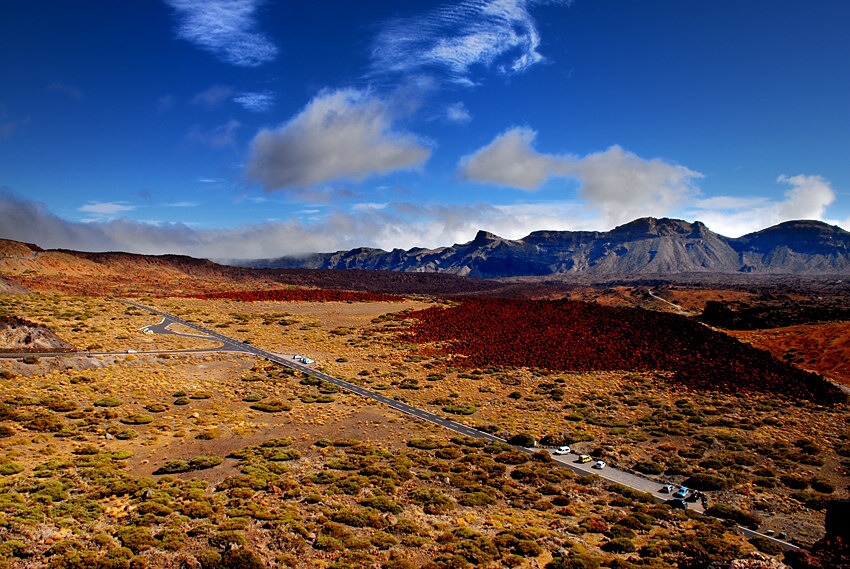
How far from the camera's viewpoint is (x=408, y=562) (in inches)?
740

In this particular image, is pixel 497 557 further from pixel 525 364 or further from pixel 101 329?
pixel 101 329

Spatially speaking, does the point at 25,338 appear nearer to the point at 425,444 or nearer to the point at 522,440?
the point at 425,444

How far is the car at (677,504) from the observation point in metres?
26.2

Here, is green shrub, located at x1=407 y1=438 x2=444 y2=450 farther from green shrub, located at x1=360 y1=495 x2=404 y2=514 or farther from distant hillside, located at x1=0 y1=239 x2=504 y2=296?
distant hillside, located at x1=0 y1=239 x2=504 y2=296

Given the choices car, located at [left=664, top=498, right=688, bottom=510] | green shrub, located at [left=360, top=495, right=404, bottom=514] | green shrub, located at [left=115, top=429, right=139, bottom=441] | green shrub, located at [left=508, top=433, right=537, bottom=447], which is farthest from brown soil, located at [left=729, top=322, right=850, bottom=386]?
green shrub, located at [left=115, top=429, right=139, bottom=441]

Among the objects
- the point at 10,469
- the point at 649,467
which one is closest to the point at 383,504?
the point at 649,467

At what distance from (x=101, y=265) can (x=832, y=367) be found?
19342cm

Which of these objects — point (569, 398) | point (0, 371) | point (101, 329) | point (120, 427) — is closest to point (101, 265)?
point (101, 329)

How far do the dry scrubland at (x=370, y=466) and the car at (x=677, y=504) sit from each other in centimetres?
118

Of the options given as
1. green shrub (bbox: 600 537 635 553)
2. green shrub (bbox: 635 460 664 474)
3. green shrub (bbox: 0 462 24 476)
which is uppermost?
green shrub (bbox: 0 462 24 476)

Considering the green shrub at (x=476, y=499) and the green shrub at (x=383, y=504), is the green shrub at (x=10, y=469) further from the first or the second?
the green shrub at (x=476, y=499)

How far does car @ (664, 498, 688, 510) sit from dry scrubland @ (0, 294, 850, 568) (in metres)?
1.18

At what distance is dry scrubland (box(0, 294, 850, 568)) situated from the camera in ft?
65.1

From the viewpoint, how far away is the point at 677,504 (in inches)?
1041
